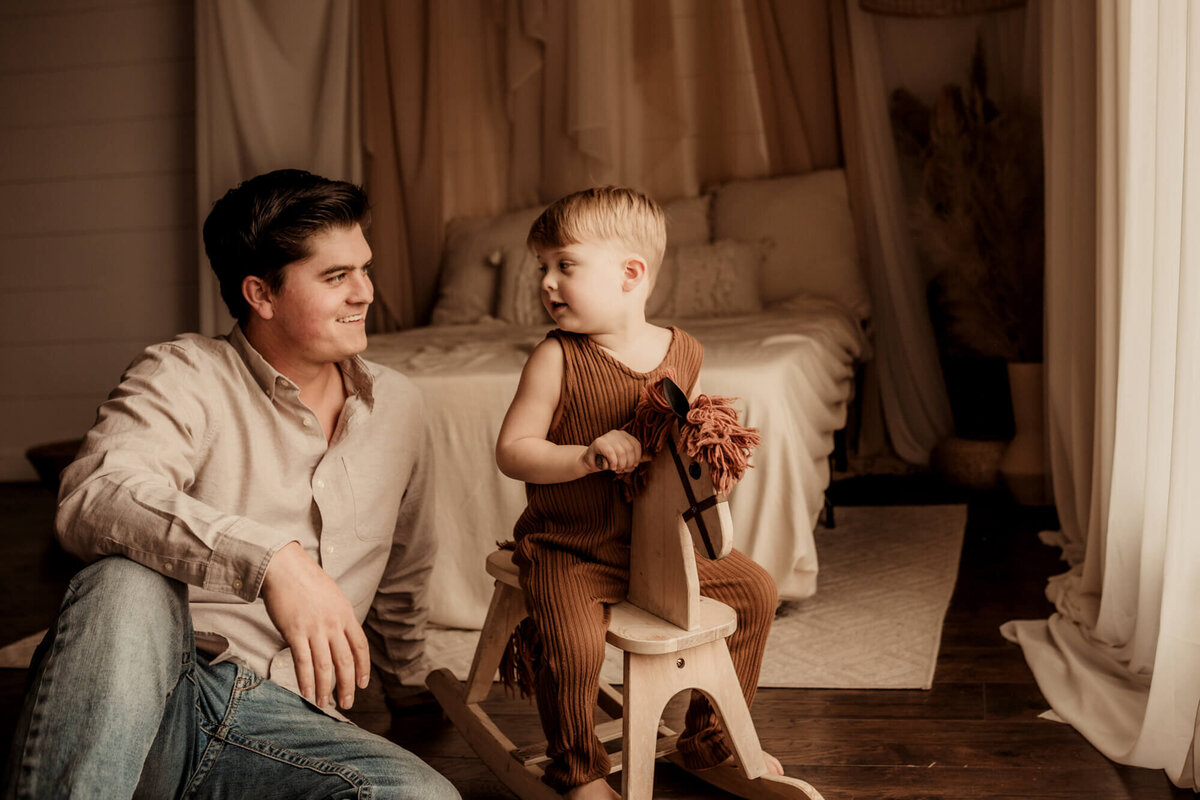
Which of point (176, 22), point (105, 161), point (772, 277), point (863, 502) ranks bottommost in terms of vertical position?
point (863, 502)

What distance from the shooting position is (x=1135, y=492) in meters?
1.88

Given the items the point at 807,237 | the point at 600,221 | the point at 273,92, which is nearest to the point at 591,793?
the point at 600,221

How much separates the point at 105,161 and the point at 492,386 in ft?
10.6

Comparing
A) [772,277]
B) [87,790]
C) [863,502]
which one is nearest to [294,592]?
[87,790]

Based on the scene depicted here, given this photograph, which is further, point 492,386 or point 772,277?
point 772,277

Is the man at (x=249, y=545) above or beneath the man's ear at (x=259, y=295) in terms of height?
beneath

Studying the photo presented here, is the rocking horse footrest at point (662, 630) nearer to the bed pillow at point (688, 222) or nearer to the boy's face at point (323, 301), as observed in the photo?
the boy's face at point (323, 301)

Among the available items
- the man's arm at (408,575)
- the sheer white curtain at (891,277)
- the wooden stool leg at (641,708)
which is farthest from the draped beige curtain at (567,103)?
the wooden stool leg at (641,708)

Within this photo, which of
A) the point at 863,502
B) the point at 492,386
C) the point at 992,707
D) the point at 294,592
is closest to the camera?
the point at 294,592

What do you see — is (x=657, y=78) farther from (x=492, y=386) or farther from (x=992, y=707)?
(x=992, y=707)

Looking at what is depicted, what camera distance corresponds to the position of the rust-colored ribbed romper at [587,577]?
1.42 meters

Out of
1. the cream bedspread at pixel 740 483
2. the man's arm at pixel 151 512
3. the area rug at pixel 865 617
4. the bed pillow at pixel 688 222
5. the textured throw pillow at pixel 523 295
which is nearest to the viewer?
the man's arm at pixel 151 512

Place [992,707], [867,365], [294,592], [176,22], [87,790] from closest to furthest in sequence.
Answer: [87,790], [294,592], [992,707], [867,365], [176,22]

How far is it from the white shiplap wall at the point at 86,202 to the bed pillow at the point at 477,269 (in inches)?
54.1
